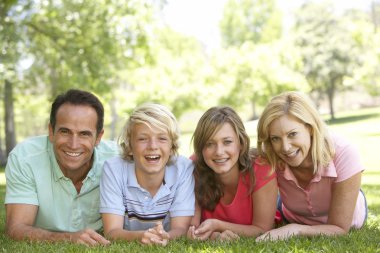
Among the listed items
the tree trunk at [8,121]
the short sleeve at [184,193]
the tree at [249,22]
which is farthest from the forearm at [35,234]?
the tree at [249,22]

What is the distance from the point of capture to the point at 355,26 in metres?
40.4

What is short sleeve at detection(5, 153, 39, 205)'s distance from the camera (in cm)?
454

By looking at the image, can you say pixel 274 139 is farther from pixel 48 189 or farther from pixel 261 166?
pixel 48 189

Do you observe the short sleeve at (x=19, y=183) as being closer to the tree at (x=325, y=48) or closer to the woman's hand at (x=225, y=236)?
the woman's hand at (x=225, y=236)

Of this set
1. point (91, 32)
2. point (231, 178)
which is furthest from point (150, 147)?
point (91, 32)

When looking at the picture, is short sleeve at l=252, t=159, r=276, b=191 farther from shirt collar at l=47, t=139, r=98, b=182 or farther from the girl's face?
shirt collar at l=47, t=139, r=98, b=182

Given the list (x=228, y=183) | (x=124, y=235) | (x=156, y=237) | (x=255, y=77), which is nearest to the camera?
(x=156, y=237)

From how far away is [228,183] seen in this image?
4926mm

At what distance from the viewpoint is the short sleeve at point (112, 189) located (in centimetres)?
452

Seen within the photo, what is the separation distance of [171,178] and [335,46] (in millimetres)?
43957

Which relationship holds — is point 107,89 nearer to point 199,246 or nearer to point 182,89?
point 199,246

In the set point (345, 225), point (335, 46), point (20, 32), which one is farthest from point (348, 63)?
point (345, 225)

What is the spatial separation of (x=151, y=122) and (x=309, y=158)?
1.45 m

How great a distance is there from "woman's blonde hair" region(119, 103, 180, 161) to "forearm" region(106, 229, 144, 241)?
710 millimetres
